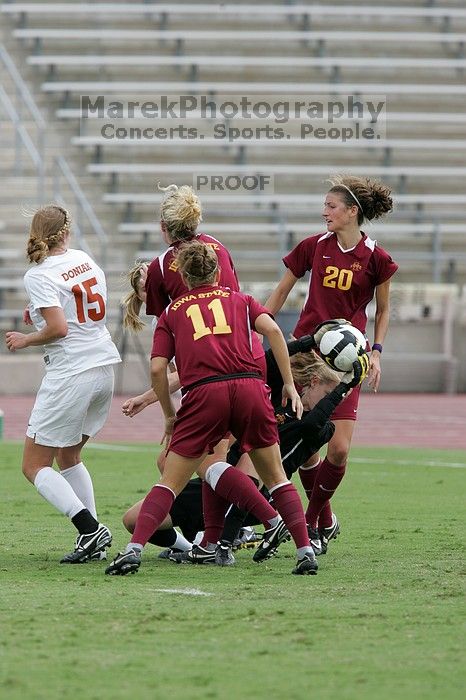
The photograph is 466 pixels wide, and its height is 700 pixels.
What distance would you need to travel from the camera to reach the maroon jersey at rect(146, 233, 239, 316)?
6.18m

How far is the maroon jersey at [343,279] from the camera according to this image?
267 inches

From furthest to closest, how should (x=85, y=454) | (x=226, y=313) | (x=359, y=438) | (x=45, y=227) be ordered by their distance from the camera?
1. (x=359, y=438)
2. (x=85, y=454)
3. (x=45, y=227)
4. (x=226, y=313)

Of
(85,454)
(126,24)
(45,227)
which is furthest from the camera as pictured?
(126,24)

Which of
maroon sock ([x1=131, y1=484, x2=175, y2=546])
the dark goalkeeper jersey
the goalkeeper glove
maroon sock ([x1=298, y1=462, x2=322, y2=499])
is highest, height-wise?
the goalkeeper glove

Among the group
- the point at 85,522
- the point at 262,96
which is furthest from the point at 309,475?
the point at 262,96

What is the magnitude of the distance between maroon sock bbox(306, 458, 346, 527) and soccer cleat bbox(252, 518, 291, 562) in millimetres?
606

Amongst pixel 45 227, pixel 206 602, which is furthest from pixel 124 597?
pixel 45 227

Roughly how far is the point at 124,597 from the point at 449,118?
18.6 m

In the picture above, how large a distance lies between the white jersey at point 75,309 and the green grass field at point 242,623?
3.23ft

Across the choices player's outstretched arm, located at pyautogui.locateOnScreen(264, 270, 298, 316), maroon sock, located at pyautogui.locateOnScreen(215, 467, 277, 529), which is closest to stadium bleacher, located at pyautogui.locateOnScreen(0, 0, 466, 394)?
player's outstretched arm, located at pyautogui.locateOnScreen(264, 270, 298, 316)

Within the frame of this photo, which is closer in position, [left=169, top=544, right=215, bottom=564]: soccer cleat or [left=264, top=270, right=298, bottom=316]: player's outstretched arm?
[left=169, top=544, right=215, bottom=564]: soccer cleat

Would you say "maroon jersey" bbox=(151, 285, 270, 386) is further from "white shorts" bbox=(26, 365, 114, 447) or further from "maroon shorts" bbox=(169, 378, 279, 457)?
"white shorts" bbox=(26, 365, 114, 447)

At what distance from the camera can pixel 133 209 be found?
21281mm

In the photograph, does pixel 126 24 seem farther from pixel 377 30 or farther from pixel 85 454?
pixel 85 454
